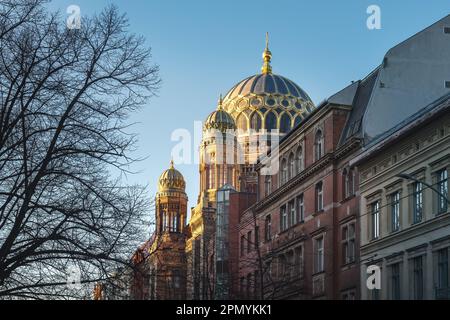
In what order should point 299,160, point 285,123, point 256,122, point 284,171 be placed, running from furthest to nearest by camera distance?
point 285,123 → point 256,122 → point 284,171 → point 299,160

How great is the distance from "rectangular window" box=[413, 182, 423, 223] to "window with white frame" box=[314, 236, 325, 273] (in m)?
10.7

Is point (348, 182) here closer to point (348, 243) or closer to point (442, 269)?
point (348, 243)

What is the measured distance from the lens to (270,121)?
374ft

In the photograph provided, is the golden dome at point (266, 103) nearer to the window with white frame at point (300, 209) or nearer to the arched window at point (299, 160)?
the arched window at point (299, 160)

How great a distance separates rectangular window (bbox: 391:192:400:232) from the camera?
132 feet

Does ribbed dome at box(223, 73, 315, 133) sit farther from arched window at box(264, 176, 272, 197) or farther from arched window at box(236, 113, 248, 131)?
arched window at box(264, 176, 272, 197)

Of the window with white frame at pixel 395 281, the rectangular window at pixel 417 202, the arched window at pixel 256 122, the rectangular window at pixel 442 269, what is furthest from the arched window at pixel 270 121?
the rectangular window at pixel 442 269

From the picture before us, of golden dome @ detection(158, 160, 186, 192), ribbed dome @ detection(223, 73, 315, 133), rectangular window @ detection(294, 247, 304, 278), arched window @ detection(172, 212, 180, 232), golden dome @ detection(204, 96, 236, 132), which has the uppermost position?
ribbed dome @ detection(223, 73, 315, 133)

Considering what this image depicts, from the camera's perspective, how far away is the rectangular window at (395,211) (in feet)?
132

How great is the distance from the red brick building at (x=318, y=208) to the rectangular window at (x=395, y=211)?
148 inches

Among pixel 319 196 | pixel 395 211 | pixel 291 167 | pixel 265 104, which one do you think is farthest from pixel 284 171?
pixel 265 104

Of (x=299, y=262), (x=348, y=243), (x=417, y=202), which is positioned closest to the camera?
(x=417, y=202)

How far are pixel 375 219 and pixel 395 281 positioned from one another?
352cm

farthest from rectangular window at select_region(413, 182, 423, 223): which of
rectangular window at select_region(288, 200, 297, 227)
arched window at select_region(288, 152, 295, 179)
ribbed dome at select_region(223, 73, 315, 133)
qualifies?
ribbed dome at select_region(223, 73, 315, 133)
